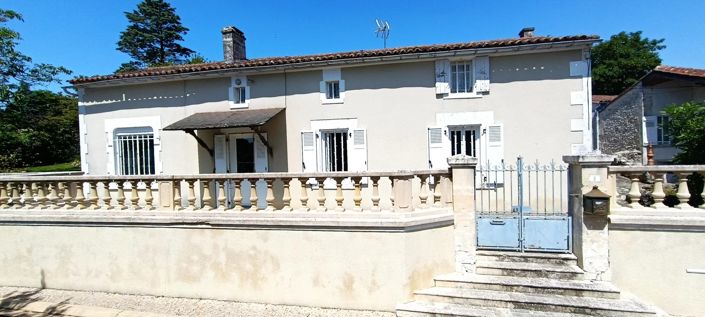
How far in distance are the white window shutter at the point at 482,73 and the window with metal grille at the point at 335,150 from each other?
339 cm

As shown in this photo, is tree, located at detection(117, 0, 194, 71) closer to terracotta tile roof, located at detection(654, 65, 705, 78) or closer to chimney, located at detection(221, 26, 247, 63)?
chimney, located at detection(221, 26, 247, 63)

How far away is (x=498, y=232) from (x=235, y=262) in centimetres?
400

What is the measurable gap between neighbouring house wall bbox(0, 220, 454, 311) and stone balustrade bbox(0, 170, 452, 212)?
1.12 ft

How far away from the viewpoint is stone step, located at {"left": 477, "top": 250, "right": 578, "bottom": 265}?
4.31m

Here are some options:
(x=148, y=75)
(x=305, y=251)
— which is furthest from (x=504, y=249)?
(x=148, y=75)

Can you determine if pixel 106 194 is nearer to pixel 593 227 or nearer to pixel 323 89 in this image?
pixel 323 89

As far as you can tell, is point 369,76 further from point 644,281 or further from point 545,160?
point 644,281

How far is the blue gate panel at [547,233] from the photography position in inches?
177

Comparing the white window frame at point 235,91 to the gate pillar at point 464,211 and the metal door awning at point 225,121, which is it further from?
the gate pillar at point 464,211

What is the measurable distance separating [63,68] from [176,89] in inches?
180

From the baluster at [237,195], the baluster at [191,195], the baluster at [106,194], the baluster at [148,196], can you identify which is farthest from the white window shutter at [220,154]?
the baluster at [237,195]

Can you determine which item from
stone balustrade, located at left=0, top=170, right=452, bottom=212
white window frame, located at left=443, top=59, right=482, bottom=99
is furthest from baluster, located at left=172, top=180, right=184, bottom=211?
white window frame, located at left=443, top=59, right=482, bottom=99

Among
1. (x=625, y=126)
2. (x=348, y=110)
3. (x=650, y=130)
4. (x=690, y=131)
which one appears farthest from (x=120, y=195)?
(x=625, y=126)

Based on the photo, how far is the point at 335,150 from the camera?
8.17 m
